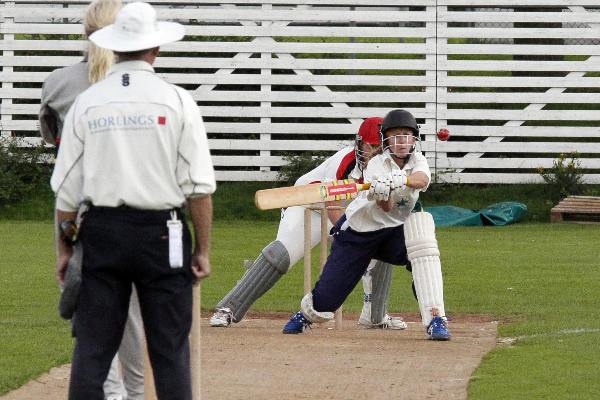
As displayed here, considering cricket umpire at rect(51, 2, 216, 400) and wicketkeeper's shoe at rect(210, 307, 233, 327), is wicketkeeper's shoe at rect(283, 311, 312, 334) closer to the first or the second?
wicketkeeper's shoe at rect(210, 307, 233, 327)

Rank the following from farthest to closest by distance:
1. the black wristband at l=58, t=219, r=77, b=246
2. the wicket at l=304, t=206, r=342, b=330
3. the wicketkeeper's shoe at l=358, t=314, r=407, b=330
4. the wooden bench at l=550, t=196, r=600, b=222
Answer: the wooden bench at l=550, t=196, r=600, b=222 < the wicketkeeper's shoe at l=358, t=314, r=407, b=330 < the wicket at l=304, t=206, r=342, b=330 < the black wristband at l=58, t=219, r=77, b=246

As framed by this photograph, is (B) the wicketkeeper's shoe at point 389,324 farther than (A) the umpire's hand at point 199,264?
Yes

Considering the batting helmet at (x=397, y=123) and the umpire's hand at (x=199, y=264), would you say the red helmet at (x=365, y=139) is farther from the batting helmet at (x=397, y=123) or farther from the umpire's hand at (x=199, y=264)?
the umpire's hand at (x=199, y=264)

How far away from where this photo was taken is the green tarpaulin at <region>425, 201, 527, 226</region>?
21.4 metres

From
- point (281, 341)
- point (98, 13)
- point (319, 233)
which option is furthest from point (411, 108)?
point (98, 13)

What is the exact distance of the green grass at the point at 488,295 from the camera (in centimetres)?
796

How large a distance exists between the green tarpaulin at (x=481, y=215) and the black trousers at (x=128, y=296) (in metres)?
15.9

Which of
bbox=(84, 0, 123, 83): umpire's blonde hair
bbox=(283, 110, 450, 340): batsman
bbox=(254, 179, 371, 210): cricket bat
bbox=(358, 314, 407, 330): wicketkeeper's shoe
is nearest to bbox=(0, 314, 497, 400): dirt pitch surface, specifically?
bbox=(358, 314, 407, 330): wicketkeeper's shoe

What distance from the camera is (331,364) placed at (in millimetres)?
8484

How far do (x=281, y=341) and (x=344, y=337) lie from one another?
54 centimetres

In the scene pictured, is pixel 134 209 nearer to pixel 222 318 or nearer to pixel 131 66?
pixel 131 66

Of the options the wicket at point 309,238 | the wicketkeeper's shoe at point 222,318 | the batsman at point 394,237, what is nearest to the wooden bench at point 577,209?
the wicket at point 309,238

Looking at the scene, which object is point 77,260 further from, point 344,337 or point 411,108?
point 411,108

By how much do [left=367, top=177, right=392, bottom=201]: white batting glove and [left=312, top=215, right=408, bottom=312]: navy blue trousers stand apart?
22.8 inches
